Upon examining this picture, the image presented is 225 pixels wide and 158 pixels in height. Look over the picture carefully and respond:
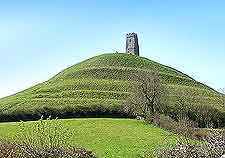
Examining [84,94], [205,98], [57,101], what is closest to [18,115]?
[57,101]

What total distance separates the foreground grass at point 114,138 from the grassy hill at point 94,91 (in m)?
26.8

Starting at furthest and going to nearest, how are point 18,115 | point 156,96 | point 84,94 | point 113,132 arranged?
point 84,94
point 18,115
point 156,96
point 113,132

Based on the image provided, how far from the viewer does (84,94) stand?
10450 centimetres

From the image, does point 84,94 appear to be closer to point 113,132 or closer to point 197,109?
point 197,109

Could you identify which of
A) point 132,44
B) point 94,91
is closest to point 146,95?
point 94,91

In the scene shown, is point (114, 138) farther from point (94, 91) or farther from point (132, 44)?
point (132, 44)

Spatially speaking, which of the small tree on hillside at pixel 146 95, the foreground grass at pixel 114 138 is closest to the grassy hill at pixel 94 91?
the small tree on hillside at pixel 146 95

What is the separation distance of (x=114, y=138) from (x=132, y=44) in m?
123

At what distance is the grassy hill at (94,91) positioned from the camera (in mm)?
89312

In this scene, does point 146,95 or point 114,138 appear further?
point 146,95

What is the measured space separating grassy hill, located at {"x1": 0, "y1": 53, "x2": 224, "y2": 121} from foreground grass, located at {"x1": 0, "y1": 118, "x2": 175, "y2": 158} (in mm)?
26818

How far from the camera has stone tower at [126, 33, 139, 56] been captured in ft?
541

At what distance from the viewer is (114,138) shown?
151 ft

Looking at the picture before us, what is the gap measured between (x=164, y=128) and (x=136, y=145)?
21.4m
